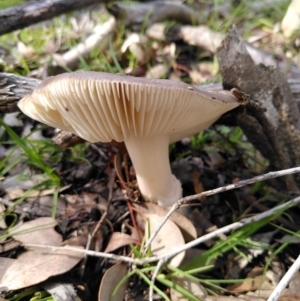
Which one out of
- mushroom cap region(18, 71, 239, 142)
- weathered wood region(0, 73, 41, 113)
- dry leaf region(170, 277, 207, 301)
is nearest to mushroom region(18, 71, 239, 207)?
mushroom cap region(18, 71, 239, 142)

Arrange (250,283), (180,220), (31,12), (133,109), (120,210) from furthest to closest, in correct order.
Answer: (31,12), (120,210), (180,220), (250,283), (133,109)

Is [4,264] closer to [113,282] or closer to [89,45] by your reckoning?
[113,282]

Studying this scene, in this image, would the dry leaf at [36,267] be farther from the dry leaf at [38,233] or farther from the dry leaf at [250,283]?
the dry leaf at [250,283]

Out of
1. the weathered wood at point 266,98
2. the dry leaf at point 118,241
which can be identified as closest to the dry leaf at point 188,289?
the dry leaf at point 118,241

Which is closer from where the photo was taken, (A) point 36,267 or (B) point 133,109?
(B) point 133,109

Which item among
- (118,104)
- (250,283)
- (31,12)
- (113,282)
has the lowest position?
(250,283)

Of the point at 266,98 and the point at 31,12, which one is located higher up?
the point at 31,12

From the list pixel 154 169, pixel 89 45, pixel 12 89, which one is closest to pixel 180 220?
pixel 154 169

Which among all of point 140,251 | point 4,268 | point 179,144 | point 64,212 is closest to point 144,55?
point 179,144
